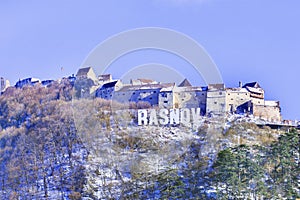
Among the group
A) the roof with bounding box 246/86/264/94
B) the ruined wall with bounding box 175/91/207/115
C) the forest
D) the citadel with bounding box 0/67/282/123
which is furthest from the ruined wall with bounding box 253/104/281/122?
the ruined wall with bounding box 175/91/207/115

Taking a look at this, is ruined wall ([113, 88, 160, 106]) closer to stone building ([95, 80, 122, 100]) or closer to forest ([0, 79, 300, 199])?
forest ([0, 79, 300, 199])

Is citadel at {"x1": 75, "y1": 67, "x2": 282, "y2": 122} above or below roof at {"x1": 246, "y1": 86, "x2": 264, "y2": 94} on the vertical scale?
below

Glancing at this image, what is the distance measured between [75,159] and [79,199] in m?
7.24

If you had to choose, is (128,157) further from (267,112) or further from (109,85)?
(267,112)

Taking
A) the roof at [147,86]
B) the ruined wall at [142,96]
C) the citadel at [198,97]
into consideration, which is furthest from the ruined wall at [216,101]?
the ruined wall at [142,96]

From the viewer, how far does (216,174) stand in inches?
1377

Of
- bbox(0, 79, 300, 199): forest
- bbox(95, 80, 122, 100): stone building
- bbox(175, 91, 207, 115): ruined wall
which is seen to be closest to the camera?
bbox(0, 79, 300, 199): forest

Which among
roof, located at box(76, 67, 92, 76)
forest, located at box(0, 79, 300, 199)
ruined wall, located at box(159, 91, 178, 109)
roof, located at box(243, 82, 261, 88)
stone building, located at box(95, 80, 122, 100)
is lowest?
forest, located at box(0, 79, 300, 199)

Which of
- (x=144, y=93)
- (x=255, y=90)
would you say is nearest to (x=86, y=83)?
(x=144, y=93)

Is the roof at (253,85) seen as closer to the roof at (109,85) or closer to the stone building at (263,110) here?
the stone building at (263,110)

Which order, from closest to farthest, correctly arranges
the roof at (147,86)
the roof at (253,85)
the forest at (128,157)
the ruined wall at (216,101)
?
the forest at (128,157) → the ruined wall at (216,101) → the roof at (147,86) → the roof at (253,85)

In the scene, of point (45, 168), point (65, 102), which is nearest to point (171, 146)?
point (45, 168)

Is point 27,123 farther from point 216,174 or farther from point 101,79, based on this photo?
point 216,174

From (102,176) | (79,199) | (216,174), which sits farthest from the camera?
(102,176)
